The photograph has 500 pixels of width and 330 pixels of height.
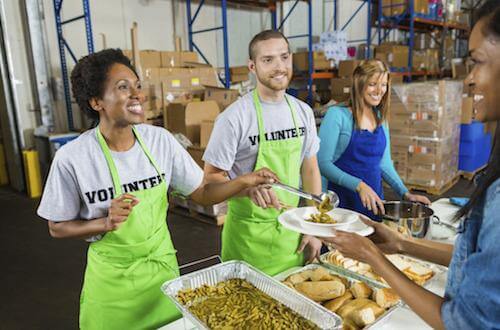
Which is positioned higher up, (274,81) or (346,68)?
(346,68)

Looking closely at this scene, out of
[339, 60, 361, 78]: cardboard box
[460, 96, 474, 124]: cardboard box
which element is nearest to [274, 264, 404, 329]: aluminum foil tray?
[460, 96, 474, 124]: cardboard box

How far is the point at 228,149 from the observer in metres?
1.89

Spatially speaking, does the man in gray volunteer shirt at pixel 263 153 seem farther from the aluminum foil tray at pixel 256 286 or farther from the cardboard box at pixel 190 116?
the cardboard box at pixel 190 116

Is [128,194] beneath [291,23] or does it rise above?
beneath

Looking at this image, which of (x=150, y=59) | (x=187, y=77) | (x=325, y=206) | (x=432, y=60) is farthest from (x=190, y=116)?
(x=432, y=60)

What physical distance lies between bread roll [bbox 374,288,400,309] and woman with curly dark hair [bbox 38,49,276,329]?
758 mm

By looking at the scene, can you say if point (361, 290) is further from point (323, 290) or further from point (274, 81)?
point (274, 81)

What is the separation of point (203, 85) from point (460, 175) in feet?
13.8

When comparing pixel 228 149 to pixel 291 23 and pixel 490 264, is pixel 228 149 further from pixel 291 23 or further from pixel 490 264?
pixel 291 23

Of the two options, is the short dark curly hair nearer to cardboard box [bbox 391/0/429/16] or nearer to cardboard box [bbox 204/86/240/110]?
cardboard box [bbox 204/86/240/110]

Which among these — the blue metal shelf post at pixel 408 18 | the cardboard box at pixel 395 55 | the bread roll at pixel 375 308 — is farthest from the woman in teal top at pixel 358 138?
the blue metal shelf post at pixel 408 18

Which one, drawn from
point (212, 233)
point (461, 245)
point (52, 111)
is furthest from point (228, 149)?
point (52, 111)

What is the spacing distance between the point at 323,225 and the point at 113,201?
28.3 inches

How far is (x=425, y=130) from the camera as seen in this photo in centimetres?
525
